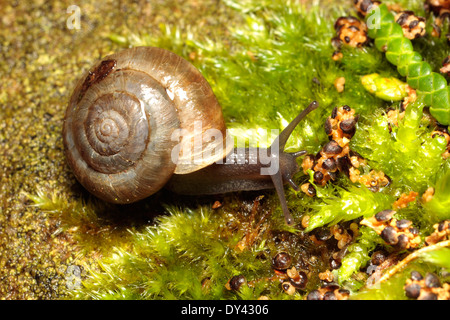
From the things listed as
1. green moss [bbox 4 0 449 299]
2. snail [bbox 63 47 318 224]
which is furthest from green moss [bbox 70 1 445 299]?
snail [bbox 63 47 318 224]

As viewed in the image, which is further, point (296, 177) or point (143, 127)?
point (296, 177)

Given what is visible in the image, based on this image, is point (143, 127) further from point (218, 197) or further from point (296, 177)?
point (296, 177)

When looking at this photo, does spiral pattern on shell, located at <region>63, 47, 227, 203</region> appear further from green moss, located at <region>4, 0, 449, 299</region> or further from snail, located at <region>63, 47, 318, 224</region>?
green moss, located at <region>4, 0, 449, 299</region>

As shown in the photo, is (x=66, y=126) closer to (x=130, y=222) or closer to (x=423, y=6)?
(x=130, y=222)

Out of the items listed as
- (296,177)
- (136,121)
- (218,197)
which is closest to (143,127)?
(136,121)

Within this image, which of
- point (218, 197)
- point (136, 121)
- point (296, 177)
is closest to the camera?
point (136, 121)

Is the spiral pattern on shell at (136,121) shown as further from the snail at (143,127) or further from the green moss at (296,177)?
the green moss at (296,177)

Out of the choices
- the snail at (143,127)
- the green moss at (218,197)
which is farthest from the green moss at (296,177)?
the snail at (143,127)
